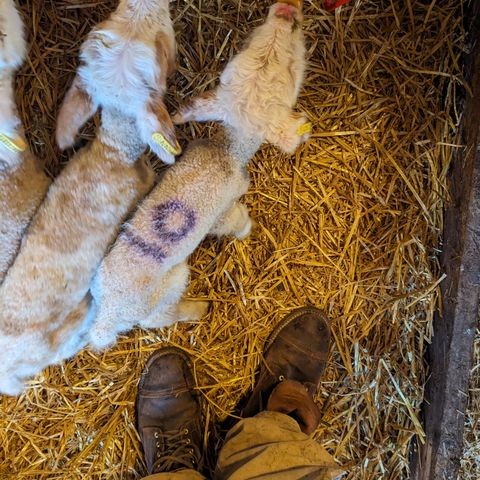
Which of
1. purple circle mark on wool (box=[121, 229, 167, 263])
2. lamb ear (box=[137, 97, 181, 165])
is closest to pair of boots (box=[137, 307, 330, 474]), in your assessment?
purple circle mark on wool (box=[121, 229, 167, 263])

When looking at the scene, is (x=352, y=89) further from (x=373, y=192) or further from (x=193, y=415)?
(x=193, y=415)

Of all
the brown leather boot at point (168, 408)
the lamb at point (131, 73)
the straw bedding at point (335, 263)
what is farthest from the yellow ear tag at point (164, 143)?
the brown leather boot at point (168, 408)


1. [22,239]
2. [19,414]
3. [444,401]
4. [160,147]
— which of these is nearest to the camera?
[160,147]

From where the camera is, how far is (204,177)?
78.9 inches

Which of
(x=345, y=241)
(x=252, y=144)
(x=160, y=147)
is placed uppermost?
(x=160, y=147)

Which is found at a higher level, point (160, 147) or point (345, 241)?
point (160, 147)

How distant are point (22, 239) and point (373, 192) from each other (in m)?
1.64

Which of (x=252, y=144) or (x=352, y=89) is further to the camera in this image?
(x=352, y=89)

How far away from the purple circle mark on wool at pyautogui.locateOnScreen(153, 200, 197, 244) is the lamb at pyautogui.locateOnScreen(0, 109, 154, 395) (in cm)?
19

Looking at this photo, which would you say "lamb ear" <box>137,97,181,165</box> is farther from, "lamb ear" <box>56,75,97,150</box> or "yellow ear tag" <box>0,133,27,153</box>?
"yellow ear tag" <box>0,133,27,153</box>

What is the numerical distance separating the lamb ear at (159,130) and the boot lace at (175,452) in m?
1.40

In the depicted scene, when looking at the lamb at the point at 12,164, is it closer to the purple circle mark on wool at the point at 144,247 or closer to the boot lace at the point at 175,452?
the purple circle mark on wool at the point at 144,247

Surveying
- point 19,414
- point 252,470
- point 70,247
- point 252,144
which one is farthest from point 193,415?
point 252,144

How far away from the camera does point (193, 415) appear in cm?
248
